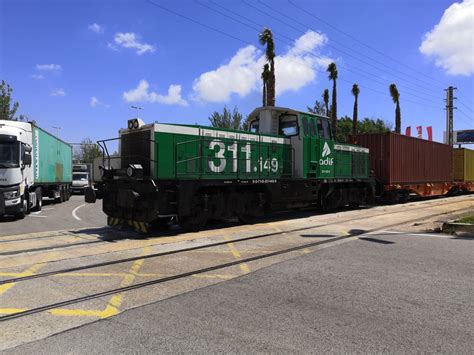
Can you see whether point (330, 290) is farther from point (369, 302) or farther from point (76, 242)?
point (76, 242)

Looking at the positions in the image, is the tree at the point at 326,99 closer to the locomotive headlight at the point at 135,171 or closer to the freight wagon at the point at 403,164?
the freight wagon at the point at 403,164

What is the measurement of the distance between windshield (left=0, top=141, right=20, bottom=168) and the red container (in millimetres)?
16789

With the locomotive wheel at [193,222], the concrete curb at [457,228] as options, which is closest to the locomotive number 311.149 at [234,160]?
the locomotive wheel at [193,222]

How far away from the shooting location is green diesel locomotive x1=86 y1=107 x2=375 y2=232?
1101 cm

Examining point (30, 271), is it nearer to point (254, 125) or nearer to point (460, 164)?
point (254, 125)

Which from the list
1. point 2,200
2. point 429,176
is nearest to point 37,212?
point 2,200

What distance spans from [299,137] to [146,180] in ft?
21.0

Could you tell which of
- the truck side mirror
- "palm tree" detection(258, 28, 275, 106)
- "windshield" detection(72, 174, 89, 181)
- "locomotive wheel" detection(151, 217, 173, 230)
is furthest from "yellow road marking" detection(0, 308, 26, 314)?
"windshield" detection(72, 174, 89, 181)

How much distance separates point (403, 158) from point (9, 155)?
63.4ft

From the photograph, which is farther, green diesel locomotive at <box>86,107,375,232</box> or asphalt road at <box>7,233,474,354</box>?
green diesel locomotive at <box>86,107,375,232</box>

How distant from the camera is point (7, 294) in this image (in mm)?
5820

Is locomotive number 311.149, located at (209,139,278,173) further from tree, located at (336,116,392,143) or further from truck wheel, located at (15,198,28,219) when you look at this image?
tree, located at (336,116,392,143)

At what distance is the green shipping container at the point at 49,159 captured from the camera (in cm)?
1892

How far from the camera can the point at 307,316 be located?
4.99 meters
